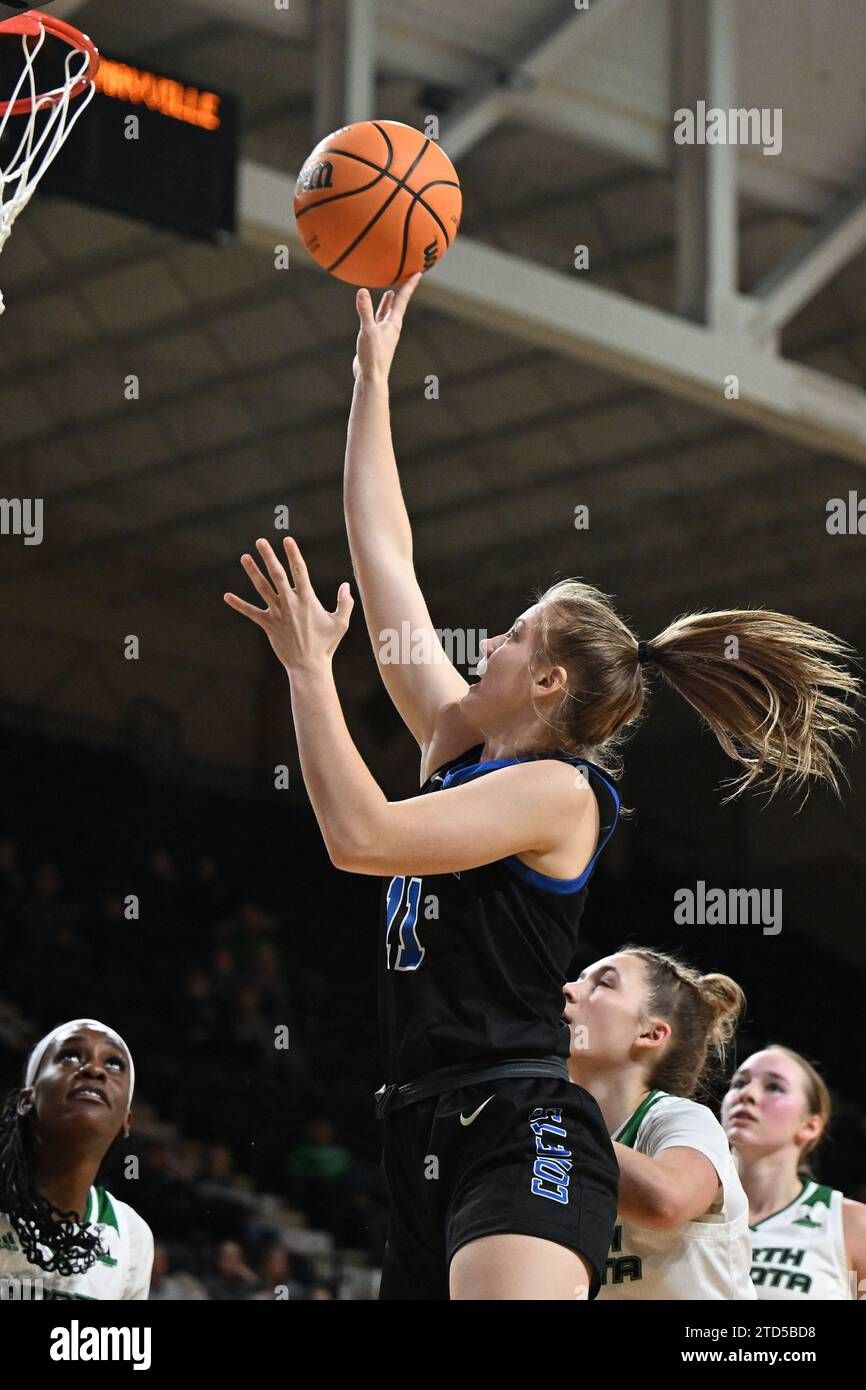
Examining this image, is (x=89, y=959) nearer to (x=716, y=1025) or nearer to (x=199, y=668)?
(x=199, y=668)

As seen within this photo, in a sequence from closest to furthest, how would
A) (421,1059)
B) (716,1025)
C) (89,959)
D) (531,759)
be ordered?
(421,1059), (531,759), (716,1025), (89,959)

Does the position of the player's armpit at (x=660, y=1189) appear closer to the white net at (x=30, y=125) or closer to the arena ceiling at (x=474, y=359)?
the white net at (x=30, y=125)

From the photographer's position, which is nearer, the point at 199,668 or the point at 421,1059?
the point at 421,1059

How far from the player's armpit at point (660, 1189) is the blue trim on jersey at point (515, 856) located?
1.63ft

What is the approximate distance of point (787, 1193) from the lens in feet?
15.0

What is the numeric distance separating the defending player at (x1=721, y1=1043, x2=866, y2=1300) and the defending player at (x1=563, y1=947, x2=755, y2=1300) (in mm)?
984

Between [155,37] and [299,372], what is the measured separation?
3.29 m

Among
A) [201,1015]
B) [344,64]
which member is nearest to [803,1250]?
[344,64]

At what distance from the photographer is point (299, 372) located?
38.9 ft

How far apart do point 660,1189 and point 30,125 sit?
2753 millimetres

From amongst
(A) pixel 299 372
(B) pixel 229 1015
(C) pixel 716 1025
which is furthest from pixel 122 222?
(C) pixel 716 1025

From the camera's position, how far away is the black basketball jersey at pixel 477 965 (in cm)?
264

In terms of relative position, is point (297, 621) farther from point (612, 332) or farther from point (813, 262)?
point (813, 262)

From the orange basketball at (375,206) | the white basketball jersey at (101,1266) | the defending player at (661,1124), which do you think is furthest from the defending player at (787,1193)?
the orange basketball at (375,206)
